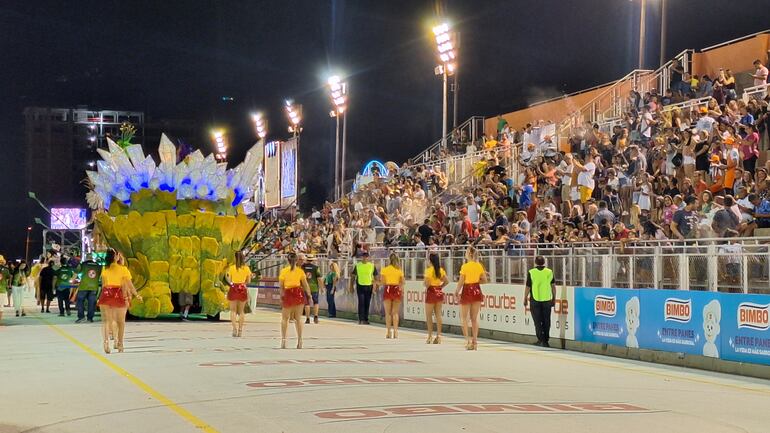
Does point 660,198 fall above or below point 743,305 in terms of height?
above

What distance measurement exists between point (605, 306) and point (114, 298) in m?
9.35

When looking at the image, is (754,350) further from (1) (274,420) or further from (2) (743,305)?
(1) (274,420)

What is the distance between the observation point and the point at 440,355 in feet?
58.4

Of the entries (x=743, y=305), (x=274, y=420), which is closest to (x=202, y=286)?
(x=743, y=305)

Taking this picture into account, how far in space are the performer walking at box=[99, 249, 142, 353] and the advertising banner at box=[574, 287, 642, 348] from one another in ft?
29.2

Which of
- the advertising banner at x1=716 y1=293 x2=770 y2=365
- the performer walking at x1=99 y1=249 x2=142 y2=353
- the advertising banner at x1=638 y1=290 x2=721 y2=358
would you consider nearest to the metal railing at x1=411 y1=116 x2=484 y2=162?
the advertising banner at x1=638 y1=290 x2=721 y2=358

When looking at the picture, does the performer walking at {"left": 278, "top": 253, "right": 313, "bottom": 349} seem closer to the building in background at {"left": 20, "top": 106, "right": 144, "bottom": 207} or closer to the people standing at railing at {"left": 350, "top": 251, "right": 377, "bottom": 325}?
the people standing at railing at {"left": 350, "top": 251, "right": 377, "bottom": 325}

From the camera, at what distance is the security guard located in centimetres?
2059

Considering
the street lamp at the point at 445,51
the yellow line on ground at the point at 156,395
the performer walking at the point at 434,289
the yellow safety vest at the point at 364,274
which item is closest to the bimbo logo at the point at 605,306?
the performer walking at the point at 434,289

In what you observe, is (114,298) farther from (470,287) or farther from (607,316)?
(607,316)

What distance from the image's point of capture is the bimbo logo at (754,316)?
15.2m

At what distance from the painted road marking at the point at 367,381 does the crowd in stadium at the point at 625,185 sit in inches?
258

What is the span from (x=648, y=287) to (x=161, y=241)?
1522 centimetres

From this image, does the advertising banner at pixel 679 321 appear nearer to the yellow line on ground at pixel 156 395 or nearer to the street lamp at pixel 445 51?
the yellow line on ground at pixel 156 395
